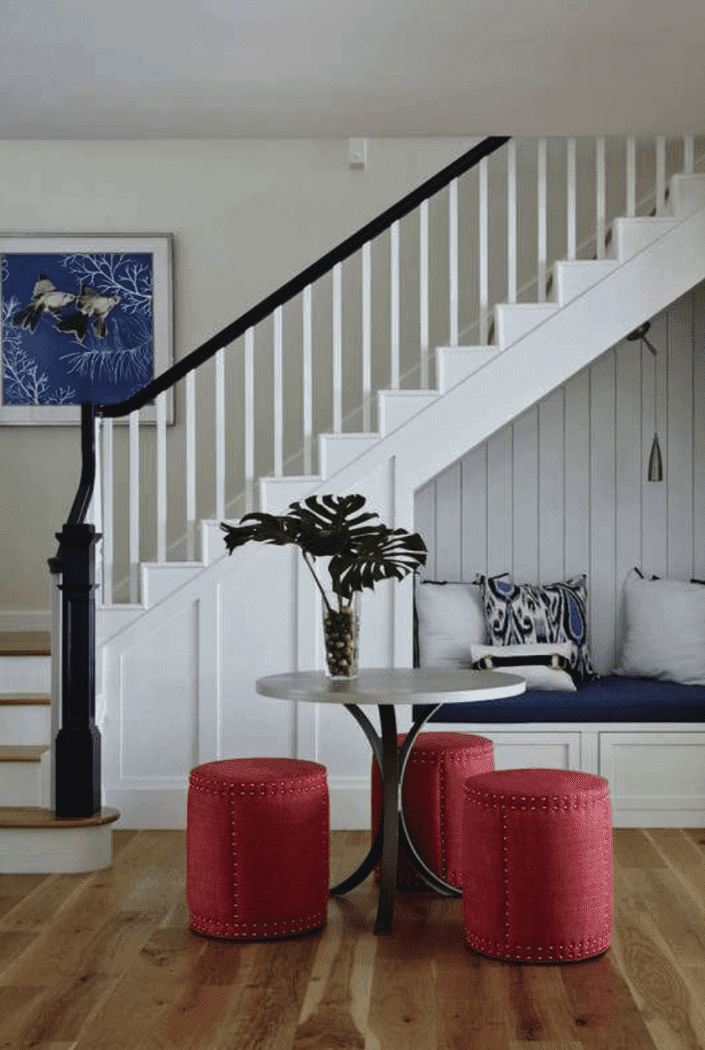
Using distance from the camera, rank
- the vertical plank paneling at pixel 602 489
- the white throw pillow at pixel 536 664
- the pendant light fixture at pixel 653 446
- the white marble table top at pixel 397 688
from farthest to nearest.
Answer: the vertical plank paneling at pixel 602 489, the pendant light fixture at pixel 653 446, the white throw pillow at pixel 536 664, the white marble table top at pixel 397 688

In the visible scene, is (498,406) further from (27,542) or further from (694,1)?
(27,542)

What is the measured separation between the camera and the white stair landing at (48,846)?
459 cm

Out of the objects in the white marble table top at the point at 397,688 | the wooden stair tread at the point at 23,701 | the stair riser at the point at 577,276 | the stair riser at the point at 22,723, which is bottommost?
the stair riser at the point at 22,723

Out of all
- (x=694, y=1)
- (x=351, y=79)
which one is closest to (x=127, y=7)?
(x=351, y=79)

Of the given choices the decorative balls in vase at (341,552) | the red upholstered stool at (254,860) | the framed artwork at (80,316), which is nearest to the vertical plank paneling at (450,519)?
the framed artwork at (80,316)

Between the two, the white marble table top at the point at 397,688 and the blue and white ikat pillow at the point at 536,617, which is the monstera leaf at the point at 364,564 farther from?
the blue and white ikat pillow at the point at 536,617

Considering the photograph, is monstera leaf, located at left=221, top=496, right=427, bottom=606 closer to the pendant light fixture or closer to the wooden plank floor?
the wooden plank floor

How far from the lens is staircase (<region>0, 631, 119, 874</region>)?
460 cm

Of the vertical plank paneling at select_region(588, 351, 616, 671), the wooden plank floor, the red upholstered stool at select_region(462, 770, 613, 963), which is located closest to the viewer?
the wooden plank floor

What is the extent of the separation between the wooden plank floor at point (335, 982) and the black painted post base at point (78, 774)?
388 mm

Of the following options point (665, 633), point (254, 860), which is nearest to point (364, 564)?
point (254, 860)

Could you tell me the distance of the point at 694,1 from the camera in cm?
426

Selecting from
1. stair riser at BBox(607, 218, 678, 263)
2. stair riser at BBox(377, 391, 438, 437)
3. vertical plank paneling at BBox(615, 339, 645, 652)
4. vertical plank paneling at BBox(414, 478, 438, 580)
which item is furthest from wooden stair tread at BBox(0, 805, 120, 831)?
stair riser at BBox(607, 218, 678, 263)

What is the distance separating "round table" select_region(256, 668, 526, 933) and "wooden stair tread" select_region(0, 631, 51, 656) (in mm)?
1426
